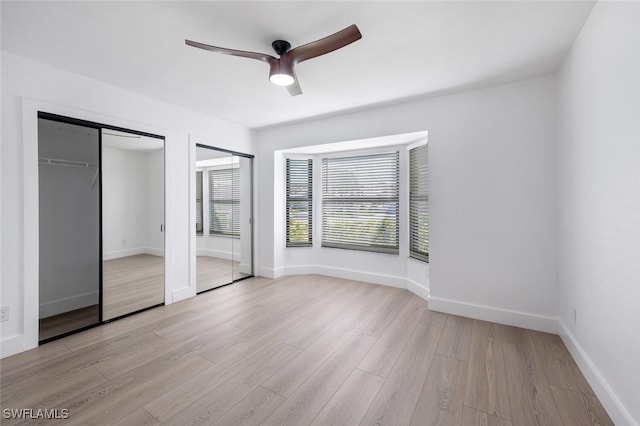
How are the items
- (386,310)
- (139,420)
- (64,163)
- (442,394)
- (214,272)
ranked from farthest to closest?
(214,272)
(386,310)
(64,163)
(442,394)
(139,420)

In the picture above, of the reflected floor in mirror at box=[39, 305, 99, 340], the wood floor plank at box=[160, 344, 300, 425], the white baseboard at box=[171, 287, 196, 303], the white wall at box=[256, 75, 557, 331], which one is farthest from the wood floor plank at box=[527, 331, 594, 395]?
the reflected floor in mirror at box=[39, 305, 99, 340]

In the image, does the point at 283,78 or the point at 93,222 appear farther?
the point at 93,222

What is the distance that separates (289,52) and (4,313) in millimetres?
3192

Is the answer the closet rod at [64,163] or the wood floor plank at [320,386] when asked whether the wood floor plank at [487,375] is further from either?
the closet rod at [64,163]

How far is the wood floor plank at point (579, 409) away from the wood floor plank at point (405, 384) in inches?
31.9

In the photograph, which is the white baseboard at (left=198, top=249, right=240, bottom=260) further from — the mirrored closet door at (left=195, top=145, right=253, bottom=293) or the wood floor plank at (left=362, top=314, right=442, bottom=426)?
the wood floor plank at (left=362, top=314, right=442, bottom=426)

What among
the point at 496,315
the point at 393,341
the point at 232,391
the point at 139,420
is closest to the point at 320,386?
the point at 232,391

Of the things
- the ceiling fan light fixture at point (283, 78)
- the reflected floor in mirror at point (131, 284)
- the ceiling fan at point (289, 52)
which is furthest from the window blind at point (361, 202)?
the reflected floor in mirror at point (131, 284)

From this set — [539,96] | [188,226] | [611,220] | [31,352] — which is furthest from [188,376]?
[539,96]

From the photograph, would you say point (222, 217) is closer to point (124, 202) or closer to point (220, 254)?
point (220, 254)

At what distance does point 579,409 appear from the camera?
5.60 ft

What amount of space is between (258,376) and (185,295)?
6.99 ft

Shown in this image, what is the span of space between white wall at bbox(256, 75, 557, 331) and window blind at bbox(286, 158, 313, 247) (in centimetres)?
170

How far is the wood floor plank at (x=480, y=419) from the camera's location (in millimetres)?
1599
